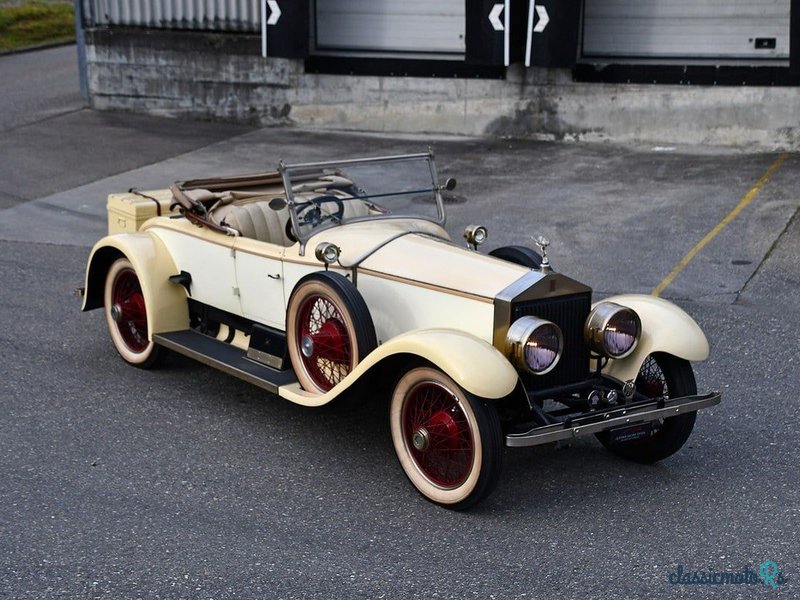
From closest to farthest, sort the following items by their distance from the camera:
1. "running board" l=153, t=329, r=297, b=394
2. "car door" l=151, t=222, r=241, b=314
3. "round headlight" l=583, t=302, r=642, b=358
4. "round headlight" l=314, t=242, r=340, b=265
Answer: "round headlight" l=583, t=302, r=642, b=358, "round headlight" l=314, t=242, r=340, b=265, "running board" l=153, t=329, r=297, b=394, "car door" l=151, t=222, r=241, b=314

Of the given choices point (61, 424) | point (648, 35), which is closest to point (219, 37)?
point (648, 35)

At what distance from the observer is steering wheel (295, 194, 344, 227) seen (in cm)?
650

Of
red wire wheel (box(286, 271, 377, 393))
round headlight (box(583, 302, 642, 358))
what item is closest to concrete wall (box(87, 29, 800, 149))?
round headlight (box(583, 302, 642, 358))

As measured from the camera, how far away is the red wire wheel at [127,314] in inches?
290

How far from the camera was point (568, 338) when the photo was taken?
558 centimetres

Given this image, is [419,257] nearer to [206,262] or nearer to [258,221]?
[258,221]

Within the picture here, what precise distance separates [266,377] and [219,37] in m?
10.5

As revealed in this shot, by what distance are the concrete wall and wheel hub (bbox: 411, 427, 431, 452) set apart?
9.79 metres

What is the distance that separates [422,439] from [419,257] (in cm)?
109

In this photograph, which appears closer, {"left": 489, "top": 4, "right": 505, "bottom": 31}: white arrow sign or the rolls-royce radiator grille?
the rolls-royce radiator grille

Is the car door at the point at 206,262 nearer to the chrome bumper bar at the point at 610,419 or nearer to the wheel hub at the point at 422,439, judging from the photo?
the wheel hub at the point at 422,439

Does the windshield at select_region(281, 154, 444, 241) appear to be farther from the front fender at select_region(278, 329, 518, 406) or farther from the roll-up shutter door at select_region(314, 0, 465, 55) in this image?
the roll-up shutter door at select_region(314, 0, 465, 55)

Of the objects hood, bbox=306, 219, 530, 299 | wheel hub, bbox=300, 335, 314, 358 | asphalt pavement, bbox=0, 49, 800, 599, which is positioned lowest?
asphalt pavement, bbox=0, 49, 800, 599

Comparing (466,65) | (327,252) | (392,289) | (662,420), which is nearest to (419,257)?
(392,289)
